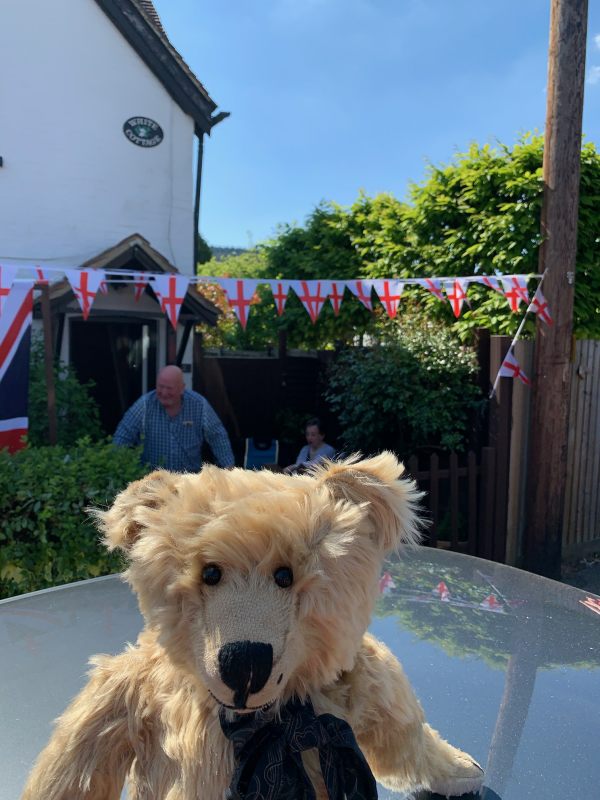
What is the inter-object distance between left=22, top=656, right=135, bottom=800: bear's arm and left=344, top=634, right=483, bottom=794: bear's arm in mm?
479

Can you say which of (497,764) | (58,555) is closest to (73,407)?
(58,555)

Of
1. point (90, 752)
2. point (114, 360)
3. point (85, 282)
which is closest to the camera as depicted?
point (90, 752)

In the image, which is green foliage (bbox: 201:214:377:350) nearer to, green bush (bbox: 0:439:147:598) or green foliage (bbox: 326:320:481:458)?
green foliage (bbox: 326:320:481:458)

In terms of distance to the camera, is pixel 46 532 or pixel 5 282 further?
pixel 5 282

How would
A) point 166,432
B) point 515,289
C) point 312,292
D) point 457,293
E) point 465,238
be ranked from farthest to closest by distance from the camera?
point 465,238 < point 312,292 < point 457,293 < point 515,289 < point 166,432

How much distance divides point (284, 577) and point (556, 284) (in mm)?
5978

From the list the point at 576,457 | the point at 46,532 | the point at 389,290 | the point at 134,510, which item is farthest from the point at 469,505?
the point at 134,510

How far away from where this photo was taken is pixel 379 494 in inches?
57.0

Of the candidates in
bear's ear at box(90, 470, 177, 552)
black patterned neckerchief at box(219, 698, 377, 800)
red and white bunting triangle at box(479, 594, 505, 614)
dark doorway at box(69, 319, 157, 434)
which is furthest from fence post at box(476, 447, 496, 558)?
black patterned neckerchief at box(219, 698, 377, 800)

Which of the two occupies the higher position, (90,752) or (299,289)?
(299,289)

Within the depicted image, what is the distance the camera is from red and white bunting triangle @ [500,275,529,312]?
6689 millimetres

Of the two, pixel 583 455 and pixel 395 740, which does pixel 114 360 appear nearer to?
pixel 583 455

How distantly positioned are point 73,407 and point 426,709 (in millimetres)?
5663

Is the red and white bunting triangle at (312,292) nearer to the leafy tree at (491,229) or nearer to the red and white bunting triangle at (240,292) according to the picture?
the red and white bunting triangle at (240,292)
